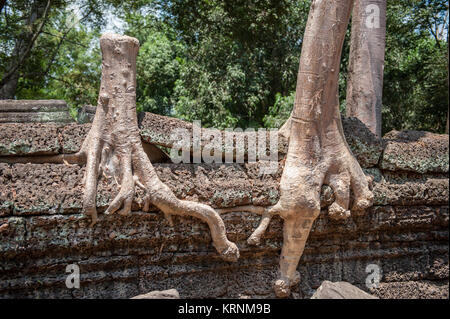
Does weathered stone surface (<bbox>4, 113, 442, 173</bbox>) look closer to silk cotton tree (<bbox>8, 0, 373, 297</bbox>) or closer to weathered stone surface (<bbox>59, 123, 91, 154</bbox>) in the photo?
weathered stone surface (<bbox>59, 123, 91, 154</bbox>)

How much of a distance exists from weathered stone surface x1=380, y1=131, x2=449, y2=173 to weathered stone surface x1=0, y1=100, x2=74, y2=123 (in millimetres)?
2818

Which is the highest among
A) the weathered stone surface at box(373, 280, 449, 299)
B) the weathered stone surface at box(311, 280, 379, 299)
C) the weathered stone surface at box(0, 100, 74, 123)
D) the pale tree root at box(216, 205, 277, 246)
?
the weathered stone surface at box(0, 100, 74, 123)

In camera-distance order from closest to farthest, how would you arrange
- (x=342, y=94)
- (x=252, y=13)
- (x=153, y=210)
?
(x=153, y=210) → (x=252, y=13) → (x=342, y=94)

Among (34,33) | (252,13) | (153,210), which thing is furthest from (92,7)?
(153,210)

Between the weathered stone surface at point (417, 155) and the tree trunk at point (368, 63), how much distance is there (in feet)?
3.77

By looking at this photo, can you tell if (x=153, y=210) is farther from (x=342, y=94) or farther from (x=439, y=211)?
(x=342, y=94)

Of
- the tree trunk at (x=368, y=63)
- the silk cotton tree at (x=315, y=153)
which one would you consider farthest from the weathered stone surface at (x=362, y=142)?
the tree trunk at (x=368, y=63)

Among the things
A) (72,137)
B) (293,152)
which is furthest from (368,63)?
(72,137)

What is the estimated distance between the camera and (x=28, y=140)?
2934 millimetres

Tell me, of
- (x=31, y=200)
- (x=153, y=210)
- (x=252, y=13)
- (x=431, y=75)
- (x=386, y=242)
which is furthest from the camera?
(x=431, y=75)

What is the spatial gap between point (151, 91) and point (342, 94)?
3946 millimetres

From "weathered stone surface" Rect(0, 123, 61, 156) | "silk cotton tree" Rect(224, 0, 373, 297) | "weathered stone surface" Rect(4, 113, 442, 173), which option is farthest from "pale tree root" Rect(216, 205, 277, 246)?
"weathered stone surface" Rect(0, 123, 61, 156)

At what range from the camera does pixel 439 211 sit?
3834 mm

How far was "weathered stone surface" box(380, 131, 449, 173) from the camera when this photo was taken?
12.1 ft
